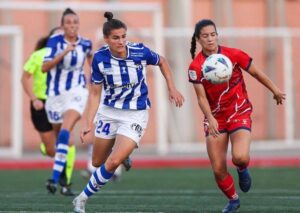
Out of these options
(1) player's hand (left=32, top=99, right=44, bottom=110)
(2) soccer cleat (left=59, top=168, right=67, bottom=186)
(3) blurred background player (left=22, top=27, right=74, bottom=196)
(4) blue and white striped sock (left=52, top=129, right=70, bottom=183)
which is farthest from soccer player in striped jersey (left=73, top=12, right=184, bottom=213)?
(3) blurred background player (left=22, top=27, right=74, bottom=196)

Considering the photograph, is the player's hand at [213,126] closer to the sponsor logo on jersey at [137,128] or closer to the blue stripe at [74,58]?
the sponsor logo on jersey at [137,128]

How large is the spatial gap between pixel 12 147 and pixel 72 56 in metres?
8.61

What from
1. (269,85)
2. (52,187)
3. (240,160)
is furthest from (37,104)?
(269,85)

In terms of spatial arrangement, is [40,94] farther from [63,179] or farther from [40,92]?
[63,179]

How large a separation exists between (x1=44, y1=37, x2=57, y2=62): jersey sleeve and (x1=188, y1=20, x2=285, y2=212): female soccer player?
3.45 meters

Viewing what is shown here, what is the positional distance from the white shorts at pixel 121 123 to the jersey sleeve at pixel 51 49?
3.02m

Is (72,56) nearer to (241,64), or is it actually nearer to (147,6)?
(241,64)

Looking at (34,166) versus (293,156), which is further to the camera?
(293,156)

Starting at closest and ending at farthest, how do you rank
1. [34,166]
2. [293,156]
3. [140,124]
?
1. [140,124]
2. [34,166]
3. [293,156]

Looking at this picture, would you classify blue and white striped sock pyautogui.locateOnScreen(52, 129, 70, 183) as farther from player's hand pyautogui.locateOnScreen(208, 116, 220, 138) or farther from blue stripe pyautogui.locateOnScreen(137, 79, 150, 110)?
player's hand pyautogui.locateOnScreen(208, 116, 220, 138)

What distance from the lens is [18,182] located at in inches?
628

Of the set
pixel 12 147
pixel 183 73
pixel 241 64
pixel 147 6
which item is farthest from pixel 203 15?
pixel 241 64

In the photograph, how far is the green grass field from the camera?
11.1 meters

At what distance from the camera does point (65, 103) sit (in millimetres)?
13953
